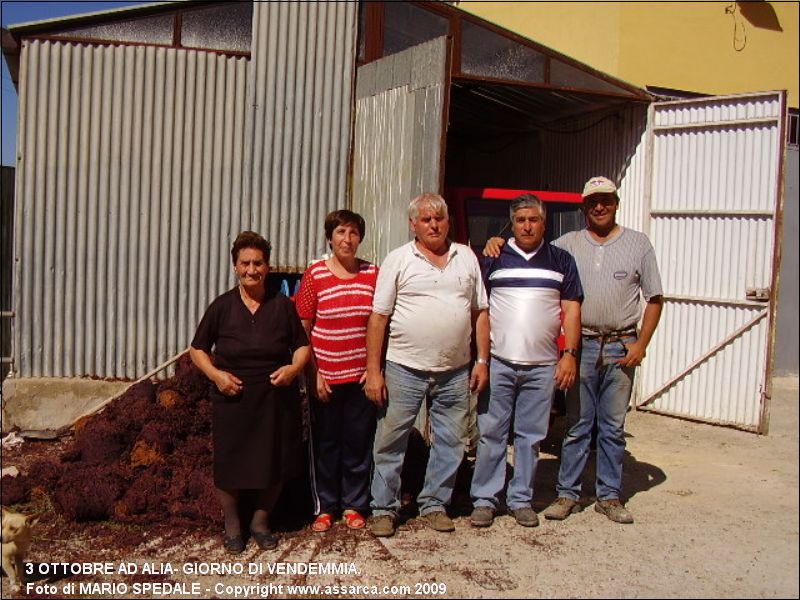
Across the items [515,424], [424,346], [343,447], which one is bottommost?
[343,447]

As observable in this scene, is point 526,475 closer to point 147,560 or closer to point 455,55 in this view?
point 147,560

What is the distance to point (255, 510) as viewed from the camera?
4.31 m

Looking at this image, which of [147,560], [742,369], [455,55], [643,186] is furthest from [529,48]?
[147,560]

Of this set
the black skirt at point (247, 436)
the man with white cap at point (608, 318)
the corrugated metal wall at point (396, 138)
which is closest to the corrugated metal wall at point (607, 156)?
the corrugated metal wall at point (396, 138)

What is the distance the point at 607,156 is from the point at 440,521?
5.97 meters

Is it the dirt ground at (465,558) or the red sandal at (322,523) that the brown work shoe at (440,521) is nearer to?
the dirt ground at (465,558)

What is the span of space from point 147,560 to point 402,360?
1.71 meters

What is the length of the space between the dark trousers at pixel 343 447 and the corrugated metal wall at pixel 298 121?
3.03 metres

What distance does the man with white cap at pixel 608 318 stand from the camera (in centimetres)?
475

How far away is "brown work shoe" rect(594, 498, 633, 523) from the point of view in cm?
486

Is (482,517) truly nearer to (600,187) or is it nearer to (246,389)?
(246,389)

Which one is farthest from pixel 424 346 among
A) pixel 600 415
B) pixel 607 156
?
pixel 607 156

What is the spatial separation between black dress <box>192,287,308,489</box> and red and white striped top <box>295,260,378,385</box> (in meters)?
0.24

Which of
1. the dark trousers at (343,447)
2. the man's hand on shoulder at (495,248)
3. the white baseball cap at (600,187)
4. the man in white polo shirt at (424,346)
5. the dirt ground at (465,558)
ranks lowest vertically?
the dirt ground at (465,558)
